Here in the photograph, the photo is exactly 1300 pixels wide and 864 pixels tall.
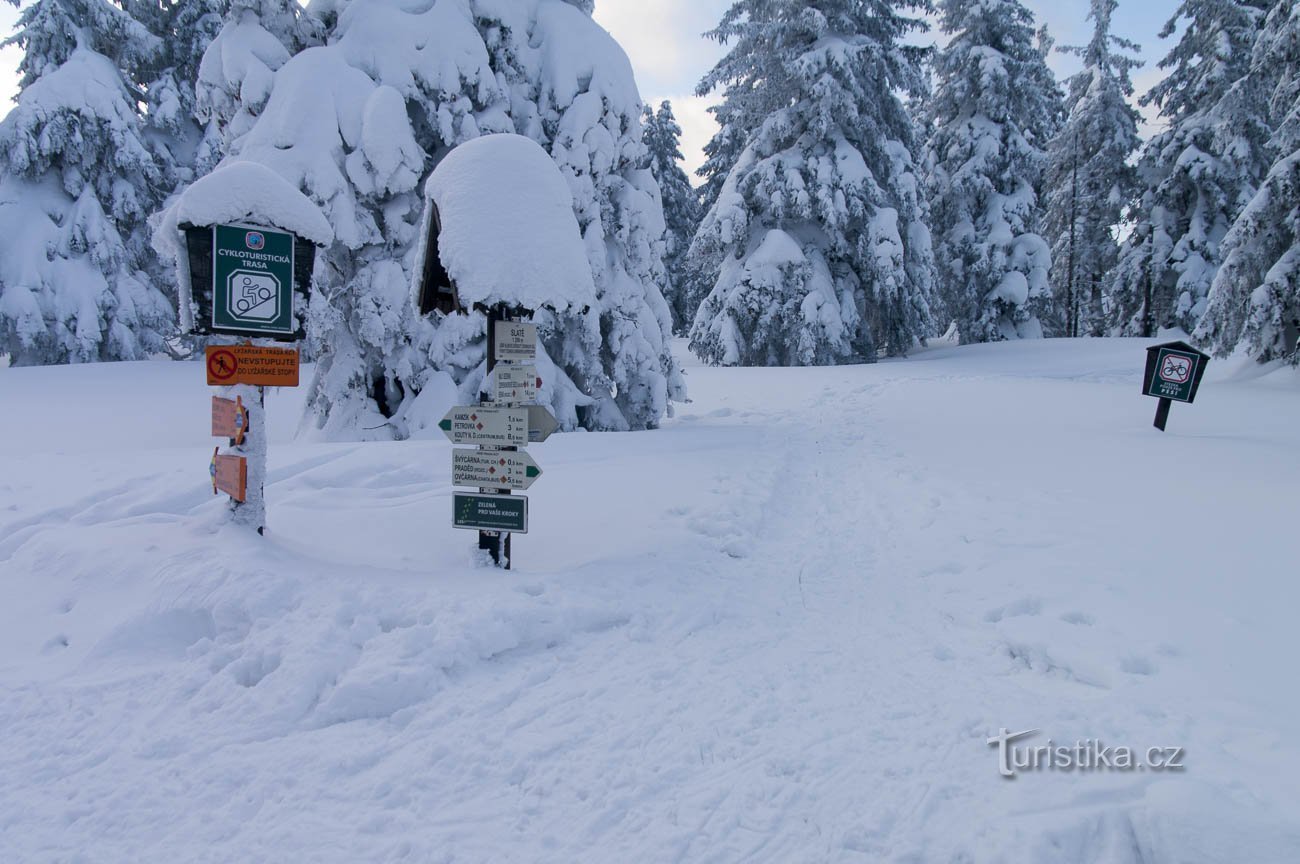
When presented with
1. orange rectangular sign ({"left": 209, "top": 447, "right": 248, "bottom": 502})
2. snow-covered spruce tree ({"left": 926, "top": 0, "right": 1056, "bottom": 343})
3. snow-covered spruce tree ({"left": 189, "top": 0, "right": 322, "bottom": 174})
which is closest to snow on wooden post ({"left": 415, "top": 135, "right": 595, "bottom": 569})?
orange rectangular sign ({"left": 209, "top": 447, "right": 248, "bottom": 502})

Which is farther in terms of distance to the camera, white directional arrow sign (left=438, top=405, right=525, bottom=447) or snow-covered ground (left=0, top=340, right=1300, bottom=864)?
white directional arrow sign (left=438, top=405, right=525, bottom=447)

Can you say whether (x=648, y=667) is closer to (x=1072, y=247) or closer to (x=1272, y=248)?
(x=1272, y=248)

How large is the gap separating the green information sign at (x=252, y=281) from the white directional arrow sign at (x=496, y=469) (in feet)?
5.51

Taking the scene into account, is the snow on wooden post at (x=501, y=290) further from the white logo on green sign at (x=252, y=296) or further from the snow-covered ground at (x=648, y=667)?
the white logo on green sign at (x=252, y=296)

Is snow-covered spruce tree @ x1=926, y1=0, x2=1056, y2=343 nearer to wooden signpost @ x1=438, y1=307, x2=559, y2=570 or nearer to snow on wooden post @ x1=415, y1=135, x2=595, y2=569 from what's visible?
snow on wooden post @ x1=415, y1=135, x2=595, y2=569

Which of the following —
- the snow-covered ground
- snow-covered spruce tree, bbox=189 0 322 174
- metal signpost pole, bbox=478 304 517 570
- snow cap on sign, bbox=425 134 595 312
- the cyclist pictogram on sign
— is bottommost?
the snow-covered ground

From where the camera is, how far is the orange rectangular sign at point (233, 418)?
214 inches

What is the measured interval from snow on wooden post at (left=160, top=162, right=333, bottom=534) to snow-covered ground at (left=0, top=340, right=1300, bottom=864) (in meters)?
0.57

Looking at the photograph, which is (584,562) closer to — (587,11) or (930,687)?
(930,687)

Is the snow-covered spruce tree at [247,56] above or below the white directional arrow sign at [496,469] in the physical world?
above

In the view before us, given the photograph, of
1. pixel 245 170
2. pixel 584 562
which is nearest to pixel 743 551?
pixel 584 562

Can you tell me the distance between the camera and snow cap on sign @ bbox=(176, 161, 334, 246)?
16.9ft

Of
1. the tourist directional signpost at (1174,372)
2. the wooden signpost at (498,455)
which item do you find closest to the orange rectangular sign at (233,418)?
the wooden signpost at (498,455)

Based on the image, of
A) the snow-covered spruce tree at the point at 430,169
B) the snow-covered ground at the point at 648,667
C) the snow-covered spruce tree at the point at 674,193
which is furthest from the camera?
the snow-covered spruce tree at the point at 674,193
